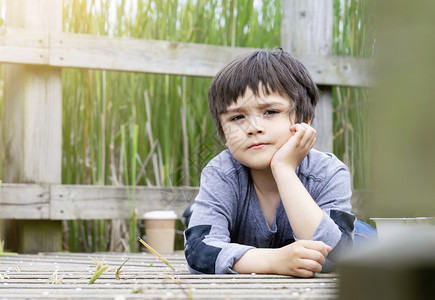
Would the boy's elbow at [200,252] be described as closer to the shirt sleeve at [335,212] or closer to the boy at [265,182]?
the boy at [265,182]

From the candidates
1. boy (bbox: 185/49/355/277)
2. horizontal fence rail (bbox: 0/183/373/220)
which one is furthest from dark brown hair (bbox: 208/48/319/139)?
horizontal fence rail (bbox: 0/183/373/220)

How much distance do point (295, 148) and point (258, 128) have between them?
0.12 meters

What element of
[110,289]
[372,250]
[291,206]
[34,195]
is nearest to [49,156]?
[34,195]

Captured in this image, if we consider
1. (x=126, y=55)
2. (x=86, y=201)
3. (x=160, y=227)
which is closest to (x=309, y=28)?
(x=126, y=55)

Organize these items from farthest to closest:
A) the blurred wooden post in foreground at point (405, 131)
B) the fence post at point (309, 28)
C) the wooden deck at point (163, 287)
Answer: the fence post at point (309, 28)
the wooden deck at point (163, 287)
the blurred wooden post in foreground at point (405, 131)

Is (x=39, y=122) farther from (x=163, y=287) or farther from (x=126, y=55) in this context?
(x=163, y=287)

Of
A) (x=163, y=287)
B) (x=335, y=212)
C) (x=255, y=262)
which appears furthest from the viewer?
(x=335, y=212)

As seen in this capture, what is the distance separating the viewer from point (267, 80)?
1831mm

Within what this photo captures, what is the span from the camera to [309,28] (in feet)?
10.8

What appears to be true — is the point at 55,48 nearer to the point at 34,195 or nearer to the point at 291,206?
the point at 34,195

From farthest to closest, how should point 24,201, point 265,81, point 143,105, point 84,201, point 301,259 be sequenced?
point 143,105
point 84,201
point 24,201
point 265,81
point 301,259

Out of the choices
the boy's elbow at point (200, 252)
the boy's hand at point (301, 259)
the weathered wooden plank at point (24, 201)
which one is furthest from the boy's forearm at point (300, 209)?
the weathered wooden plank at point (24, 201)

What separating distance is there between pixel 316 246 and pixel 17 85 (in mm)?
2024

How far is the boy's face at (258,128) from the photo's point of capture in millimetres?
1763
